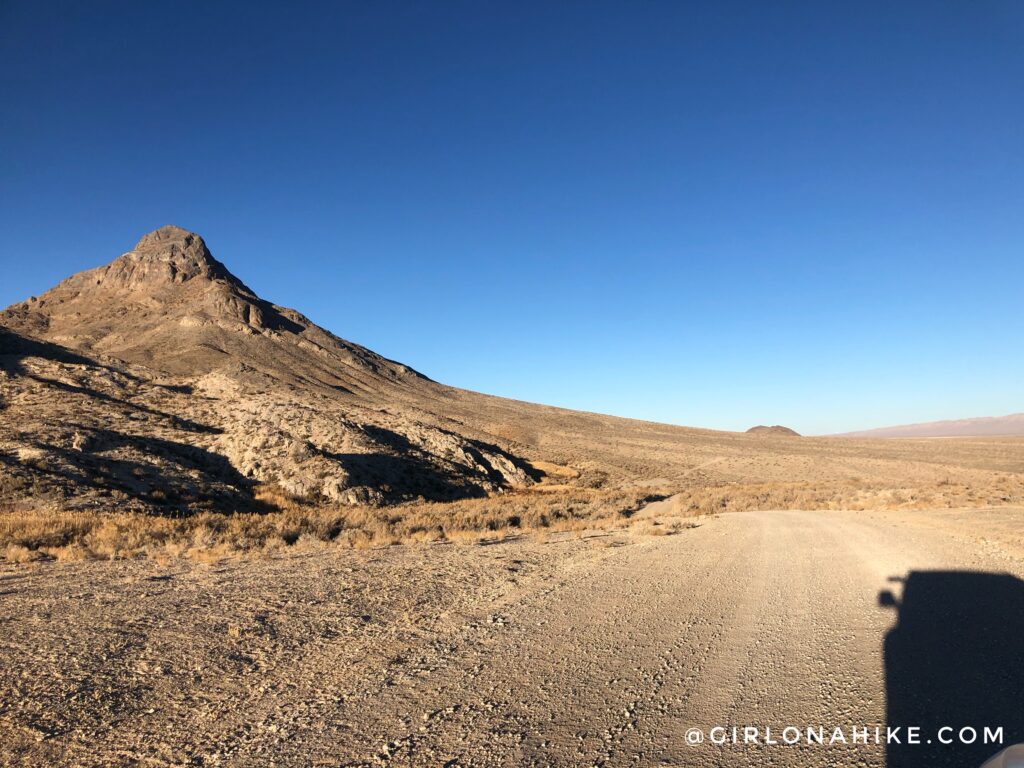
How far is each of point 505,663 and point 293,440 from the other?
32486 millimetres

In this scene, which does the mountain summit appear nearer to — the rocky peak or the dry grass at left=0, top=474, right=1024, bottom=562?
the rocky peak

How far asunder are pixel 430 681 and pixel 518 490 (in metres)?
36.8

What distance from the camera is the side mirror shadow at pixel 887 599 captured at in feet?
25.8

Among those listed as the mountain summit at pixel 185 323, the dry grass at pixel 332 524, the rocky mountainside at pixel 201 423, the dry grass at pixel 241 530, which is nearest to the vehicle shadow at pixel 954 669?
the dry grass at pixel 332 524

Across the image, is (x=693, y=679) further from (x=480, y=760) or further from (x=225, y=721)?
(x=225, y=721)

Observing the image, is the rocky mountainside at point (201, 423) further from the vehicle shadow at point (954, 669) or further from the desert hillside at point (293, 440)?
the vehicle shadow at point (954, 669)

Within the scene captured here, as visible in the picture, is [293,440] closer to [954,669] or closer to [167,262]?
[954,669]

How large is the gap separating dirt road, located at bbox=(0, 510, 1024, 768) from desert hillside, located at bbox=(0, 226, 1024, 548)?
1575 centimetres

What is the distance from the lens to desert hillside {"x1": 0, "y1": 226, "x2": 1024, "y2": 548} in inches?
1038

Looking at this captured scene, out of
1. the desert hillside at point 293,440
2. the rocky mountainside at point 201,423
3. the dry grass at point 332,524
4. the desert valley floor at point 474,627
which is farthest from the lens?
the desert hillside at point 293,440

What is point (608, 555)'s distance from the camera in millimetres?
12555

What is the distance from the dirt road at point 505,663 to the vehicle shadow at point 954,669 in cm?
3

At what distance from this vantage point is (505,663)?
6.03 m

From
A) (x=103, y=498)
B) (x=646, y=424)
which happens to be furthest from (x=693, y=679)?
(x=646, y=424)
